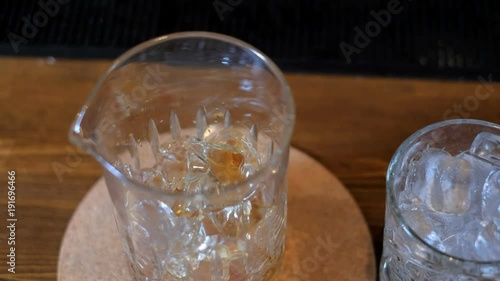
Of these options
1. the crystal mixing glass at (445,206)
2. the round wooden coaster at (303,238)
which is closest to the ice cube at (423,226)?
the crystal mixing glass at (445,206)

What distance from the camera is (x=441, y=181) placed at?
650mm

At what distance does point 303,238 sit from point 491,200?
0.20 meters

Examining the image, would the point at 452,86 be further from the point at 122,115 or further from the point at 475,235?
the point at 122,115

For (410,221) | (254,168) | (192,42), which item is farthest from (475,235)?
(192,42)

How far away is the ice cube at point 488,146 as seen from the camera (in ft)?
2.16

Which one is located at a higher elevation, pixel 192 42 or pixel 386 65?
pixel 192 42

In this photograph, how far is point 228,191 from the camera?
0.57m

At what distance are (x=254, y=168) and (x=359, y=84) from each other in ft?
0.75

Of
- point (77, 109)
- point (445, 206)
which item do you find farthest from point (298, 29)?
point (445, 206)

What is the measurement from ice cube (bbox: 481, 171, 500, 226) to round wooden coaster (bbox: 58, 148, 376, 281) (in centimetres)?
14

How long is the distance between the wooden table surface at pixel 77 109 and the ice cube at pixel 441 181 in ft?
0.37

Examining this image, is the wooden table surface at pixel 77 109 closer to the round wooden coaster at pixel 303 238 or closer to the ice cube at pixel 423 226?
the round wooden coaster at pixel 303 238

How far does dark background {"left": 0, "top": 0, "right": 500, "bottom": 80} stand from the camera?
0.97 meters

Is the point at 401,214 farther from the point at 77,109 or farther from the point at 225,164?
the point at 77,109
